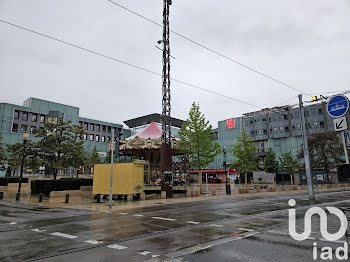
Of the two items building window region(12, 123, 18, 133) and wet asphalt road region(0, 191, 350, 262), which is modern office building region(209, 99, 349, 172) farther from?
building window region(12, 123, 18, 133)

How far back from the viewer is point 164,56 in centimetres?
2756

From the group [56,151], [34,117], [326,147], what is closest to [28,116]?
[34,117]

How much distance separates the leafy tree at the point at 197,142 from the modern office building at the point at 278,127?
2903 centimetres

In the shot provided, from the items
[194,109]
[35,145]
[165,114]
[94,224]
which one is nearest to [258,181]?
[194,109]

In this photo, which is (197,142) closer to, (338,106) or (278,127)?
(338,106)

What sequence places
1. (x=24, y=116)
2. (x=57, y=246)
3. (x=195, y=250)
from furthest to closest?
(x=24, y=116) → (x=57, y=246) → (x=195, y=250)

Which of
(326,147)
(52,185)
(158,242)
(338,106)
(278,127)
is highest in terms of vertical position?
(278,127)

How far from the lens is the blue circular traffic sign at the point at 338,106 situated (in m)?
8.07

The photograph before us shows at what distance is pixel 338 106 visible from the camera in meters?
8.39

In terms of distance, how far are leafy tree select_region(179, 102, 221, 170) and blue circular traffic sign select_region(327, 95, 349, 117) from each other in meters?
20.2

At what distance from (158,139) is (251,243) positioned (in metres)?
25.2

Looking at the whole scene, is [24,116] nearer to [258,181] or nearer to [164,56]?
[164,56]

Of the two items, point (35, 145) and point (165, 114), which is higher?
point (165, 114)

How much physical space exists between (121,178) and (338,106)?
18526 mm
